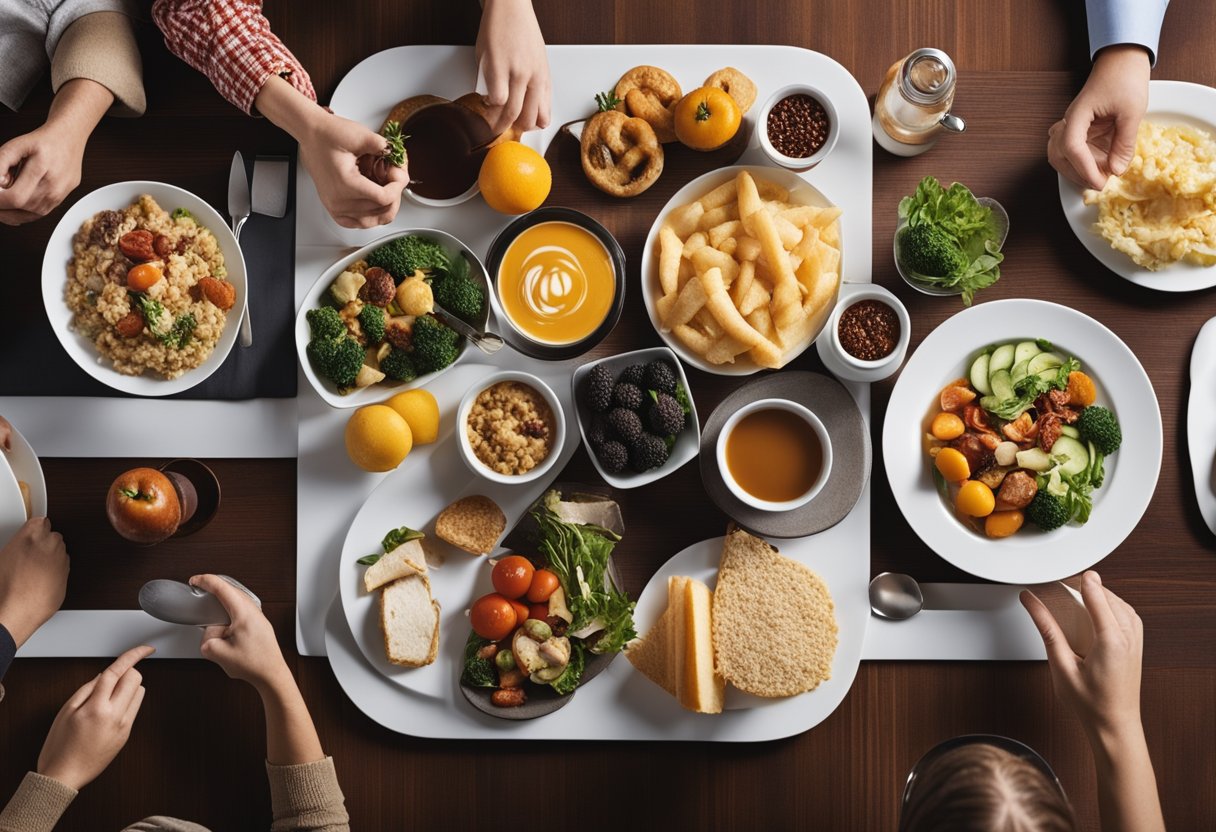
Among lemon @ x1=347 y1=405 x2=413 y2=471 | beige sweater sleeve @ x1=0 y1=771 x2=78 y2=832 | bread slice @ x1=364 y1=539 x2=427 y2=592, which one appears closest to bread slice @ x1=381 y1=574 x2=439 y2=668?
bread slice @ x1=364 y1=539 x2=427 y2=592

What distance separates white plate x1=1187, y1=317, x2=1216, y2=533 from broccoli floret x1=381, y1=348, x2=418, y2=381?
1800 mm

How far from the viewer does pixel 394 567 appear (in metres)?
1.84

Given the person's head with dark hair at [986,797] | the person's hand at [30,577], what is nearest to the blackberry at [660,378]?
the person's head with dark hair at [986,797]

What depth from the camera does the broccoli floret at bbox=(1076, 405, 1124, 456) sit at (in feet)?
6.06

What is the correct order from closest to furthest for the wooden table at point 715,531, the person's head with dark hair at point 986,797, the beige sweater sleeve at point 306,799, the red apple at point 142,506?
Result: the person's head with dark hair at point 986,797 → the red apple at point 142,506 → the beige sweater sleeve at point 306,799 → the wooden table at point 715,531

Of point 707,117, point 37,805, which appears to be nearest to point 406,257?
point 707,117

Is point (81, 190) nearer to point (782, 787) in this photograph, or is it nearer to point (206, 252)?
point (206, 252)

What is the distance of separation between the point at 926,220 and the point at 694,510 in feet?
2.76

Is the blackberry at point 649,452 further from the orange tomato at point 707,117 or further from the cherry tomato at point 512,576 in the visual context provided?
the orange tomato at point 707,117

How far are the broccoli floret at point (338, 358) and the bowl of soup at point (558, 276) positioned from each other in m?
0.32

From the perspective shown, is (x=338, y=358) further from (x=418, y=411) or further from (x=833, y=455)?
(x=833, y=455)

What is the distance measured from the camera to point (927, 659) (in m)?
1.93

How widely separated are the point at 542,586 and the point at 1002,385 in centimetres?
114

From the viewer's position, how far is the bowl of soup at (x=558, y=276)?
6.04ft
